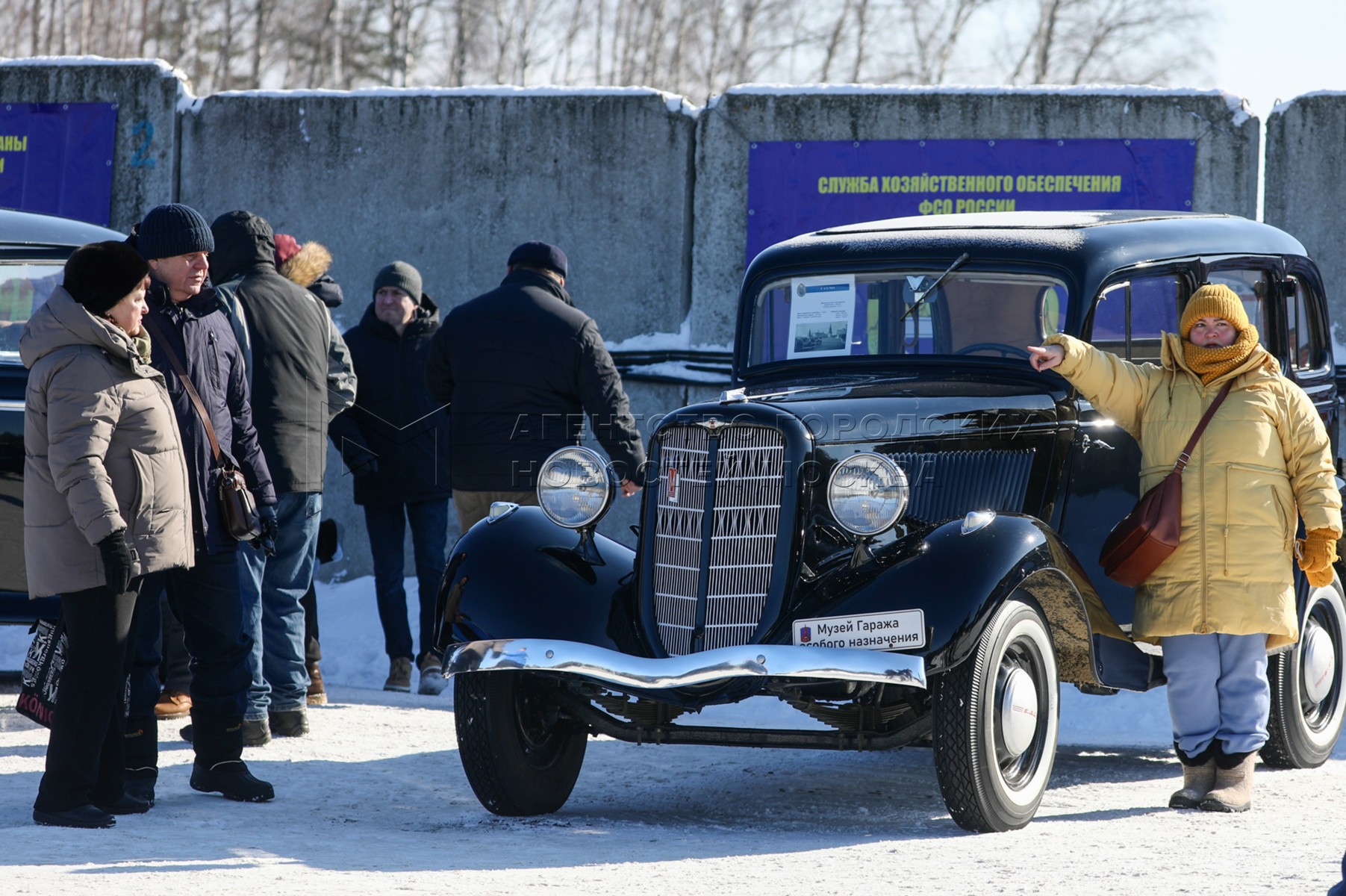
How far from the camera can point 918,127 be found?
370 inches

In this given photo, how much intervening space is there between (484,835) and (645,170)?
588 cm

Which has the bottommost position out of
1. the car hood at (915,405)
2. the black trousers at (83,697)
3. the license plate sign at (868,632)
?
the black trousers at (83,697)

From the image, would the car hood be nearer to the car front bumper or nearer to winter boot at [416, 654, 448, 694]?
the car front bumper

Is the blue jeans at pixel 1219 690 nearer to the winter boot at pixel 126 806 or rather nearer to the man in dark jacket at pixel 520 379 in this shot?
the man in dark jacket at pixel 520 379

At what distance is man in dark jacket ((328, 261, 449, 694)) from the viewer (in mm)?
7590

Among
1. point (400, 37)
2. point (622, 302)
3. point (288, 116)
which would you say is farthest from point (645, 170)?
point (400, 37)

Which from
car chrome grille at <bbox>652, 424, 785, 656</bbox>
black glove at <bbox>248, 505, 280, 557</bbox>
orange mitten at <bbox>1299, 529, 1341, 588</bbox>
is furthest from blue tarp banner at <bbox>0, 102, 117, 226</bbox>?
orange mitten at <bbox>1299, 529, 1341, 588</bbox>

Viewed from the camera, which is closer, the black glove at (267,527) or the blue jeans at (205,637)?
the blue jeans at (205,637)

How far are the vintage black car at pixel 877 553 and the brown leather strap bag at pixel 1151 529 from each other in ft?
0.59

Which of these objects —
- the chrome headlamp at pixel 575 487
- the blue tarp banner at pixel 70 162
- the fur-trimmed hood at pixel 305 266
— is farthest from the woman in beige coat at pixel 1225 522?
the blue tarp banner at pixel 70 162

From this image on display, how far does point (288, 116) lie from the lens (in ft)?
33.2

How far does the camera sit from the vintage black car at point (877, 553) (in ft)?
14.5

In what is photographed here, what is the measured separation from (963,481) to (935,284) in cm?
91

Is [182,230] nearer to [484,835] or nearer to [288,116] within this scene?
[484,835]
